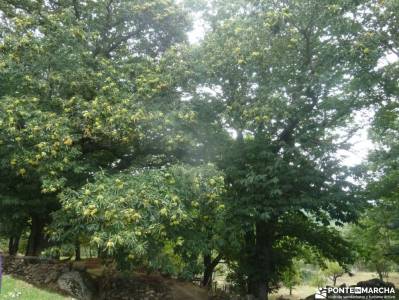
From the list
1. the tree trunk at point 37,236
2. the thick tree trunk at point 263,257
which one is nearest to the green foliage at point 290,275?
the thick tree trunk at point 263,257

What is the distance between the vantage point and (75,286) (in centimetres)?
1672

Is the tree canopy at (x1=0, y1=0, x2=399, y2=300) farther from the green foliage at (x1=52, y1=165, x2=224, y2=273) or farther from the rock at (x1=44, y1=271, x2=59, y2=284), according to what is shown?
the rock at (x1=44, y1=271, x2=59, y2=284)

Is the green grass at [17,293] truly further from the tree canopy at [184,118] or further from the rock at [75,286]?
the rock at [75,286]

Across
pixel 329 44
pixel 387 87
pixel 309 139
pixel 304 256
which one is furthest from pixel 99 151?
pixel 304 256

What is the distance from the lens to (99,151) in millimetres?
18000

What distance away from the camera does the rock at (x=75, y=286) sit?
53.3 ft

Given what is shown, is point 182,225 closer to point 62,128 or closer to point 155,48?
point 62,128

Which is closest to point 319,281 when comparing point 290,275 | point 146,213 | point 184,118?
point 290,275

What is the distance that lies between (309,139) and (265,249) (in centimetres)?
676

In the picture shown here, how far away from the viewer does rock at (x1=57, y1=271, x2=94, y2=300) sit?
1625 cm

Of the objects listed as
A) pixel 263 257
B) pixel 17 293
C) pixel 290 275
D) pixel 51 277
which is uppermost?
pixel 263 257

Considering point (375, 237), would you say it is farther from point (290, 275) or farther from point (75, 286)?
point (75, 286)

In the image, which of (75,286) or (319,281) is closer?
(75,286)

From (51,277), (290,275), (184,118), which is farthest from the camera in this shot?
(290,275)
